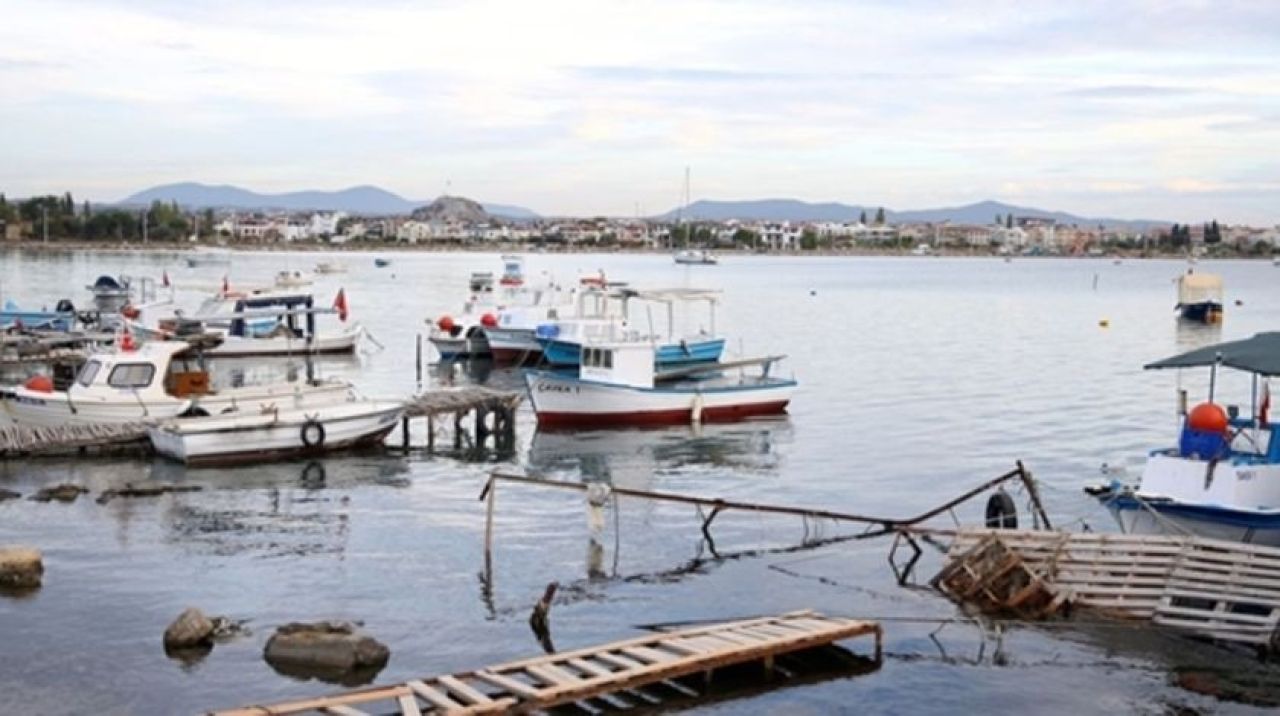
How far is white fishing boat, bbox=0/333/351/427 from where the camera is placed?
40406 mm

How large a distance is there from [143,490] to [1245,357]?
24.6 m

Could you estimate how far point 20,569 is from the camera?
25.5 meters

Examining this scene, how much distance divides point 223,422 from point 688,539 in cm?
1447

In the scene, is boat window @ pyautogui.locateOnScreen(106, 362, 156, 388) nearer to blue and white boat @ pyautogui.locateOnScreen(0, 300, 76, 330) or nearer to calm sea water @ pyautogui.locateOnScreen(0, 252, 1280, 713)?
calm sea water @ pyautogui.locateOnScreen(0, 252, 1280, 713)

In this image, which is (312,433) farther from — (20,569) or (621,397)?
(20,569)

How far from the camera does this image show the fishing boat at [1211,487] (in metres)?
25.5

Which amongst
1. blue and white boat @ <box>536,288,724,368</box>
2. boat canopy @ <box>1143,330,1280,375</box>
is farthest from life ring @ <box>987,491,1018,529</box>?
blue and white boat @ <box>536,288,724,368</box>

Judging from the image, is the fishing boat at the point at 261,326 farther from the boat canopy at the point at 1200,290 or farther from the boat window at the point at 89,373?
the boat canopy at the point at 1200,290

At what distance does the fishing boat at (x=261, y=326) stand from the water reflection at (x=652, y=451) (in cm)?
2692

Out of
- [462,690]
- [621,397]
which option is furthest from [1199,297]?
[462,690]

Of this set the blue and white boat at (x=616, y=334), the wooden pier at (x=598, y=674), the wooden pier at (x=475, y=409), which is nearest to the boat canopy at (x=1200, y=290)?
the blue and white boat at (x=616, y=334)

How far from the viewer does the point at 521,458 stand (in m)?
42.2

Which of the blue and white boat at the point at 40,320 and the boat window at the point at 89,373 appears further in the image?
the blue and white boat at the point at 40,320

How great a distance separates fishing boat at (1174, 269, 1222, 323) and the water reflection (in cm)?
7224
